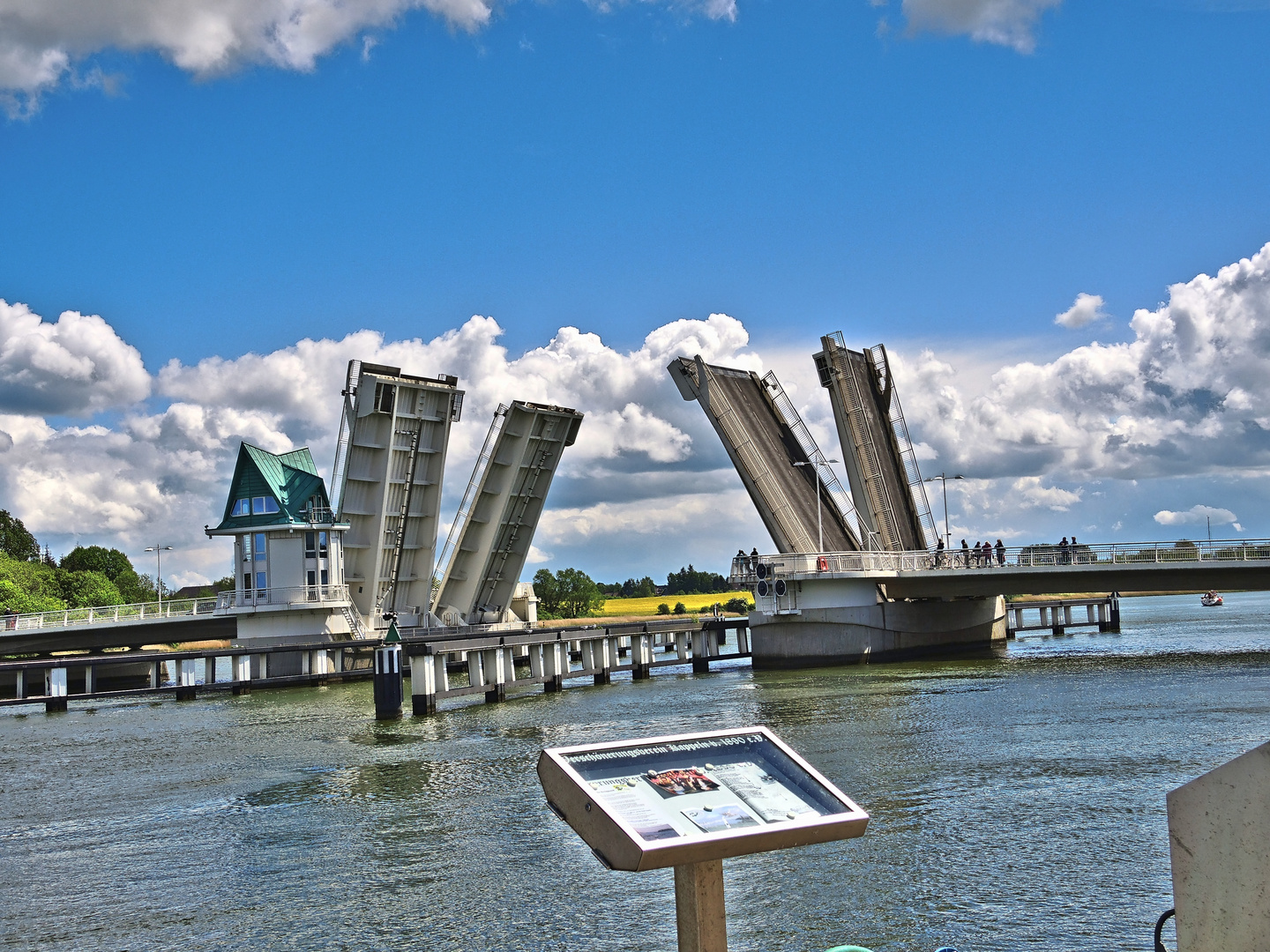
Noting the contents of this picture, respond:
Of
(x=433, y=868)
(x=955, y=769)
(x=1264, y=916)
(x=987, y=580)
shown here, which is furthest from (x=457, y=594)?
(x=1264, y=916)

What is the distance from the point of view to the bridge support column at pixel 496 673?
28.6 metres

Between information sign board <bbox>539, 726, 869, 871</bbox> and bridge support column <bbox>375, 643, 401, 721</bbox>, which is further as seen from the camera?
bridge support column <bbox>375, 643, 401, 721</bbox>

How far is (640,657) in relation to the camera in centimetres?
3747

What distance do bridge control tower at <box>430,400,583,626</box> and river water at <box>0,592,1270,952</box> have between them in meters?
14.7

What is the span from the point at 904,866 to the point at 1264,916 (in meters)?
6.45

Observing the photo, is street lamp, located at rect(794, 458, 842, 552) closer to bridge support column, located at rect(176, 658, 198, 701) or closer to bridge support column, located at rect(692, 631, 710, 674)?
bridge support column, located at rect(692, 631, 710, 674)

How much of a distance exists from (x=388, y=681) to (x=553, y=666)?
808cm

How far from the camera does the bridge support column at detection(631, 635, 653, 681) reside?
3703 centimetres

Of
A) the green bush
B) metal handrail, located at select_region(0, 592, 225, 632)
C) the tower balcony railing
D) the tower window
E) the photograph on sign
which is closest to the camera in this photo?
the photograph on sign

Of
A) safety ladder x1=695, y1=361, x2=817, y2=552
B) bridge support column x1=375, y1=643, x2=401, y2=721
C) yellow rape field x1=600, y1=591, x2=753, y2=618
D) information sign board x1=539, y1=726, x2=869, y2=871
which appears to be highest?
safety ladder x1=695, y1=361, x2=817, y2=552

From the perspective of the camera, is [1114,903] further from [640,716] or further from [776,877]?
[640,716]

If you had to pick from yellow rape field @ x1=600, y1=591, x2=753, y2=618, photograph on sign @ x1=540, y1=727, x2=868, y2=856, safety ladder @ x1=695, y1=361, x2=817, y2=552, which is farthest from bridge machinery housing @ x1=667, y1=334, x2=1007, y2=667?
yellow rape field @ x1=600, y1=591, x2=753, y2=618

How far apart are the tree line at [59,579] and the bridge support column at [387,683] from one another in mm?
36355

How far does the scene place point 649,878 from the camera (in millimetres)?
10367
